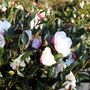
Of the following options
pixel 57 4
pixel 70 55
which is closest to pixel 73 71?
pixel 70 55

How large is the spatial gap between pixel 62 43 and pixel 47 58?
17 cm

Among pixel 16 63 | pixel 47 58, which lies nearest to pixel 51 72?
pixel 47 58

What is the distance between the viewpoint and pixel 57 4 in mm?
9383

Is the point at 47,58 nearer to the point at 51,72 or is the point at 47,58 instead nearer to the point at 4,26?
the point at 51,72

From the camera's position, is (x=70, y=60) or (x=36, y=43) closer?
(x=36, y=43)

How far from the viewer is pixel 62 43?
2.47 meters

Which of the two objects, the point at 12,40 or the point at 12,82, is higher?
the point at 12,40

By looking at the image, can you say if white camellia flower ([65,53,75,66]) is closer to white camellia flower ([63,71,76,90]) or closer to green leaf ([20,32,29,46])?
white camellia flower ([63,71,76,90])

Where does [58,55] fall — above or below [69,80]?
above

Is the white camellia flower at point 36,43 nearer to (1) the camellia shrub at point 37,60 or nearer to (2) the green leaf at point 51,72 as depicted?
(1) the camellia shrub at point 37,60

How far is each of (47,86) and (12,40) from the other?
36 cm

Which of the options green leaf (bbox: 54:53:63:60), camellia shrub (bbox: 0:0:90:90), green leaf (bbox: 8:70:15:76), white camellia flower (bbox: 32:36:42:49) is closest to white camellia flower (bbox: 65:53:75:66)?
camellia shrub (bbox: 0:0:90:90)

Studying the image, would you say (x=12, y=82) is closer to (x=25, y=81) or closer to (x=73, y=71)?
(x=25, y=81)

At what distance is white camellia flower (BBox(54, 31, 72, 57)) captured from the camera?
2.41 m
